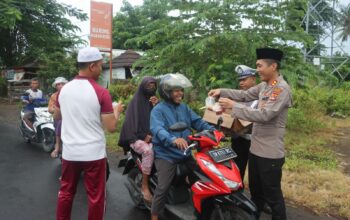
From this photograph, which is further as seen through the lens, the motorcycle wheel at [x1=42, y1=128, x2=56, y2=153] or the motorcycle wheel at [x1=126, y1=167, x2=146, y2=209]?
the motorcycle wheel at [x1=42, y1=128, x2=56, y2=153]

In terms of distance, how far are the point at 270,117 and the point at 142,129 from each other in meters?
1.79

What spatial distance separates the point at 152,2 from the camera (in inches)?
305

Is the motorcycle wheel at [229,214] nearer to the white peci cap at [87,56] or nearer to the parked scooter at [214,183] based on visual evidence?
the parked scooter at [214,183]

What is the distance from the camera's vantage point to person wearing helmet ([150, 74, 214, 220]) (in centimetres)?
374

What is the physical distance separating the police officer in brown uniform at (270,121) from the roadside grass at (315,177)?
1441mm

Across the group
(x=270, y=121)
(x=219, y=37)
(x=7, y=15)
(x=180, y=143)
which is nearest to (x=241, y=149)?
(x=270, y=121)

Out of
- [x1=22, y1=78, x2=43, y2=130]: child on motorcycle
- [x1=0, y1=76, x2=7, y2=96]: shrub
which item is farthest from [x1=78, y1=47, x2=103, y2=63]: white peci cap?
[x1=0, y1=76, x2=7, y2=96]: shrub

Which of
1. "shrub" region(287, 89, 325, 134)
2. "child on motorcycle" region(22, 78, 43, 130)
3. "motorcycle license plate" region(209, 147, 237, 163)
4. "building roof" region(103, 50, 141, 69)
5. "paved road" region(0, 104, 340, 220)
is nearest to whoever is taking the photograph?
"motorcycle license plate" region(209, 147, 237, 163)

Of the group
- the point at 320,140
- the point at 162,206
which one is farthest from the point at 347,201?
the point at 320,140

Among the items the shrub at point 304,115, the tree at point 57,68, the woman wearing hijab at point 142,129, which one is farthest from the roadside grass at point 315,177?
the tree at point 57,68

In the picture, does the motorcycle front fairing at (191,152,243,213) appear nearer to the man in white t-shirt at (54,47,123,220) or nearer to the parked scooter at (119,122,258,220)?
the parked scooter at (119,122,258,220)

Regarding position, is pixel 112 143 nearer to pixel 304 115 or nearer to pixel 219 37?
pixel 219 37

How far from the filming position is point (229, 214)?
3475 millimetres

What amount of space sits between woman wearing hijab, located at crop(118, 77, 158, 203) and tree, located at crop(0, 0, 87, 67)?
16341 mm
